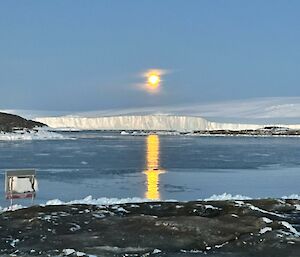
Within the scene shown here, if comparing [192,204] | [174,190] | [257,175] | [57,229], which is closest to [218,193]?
[174,190]

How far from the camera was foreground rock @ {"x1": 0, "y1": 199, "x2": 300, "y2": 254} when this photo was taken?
10.2m

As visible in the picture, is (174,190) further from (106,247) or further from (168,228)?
(106,247)

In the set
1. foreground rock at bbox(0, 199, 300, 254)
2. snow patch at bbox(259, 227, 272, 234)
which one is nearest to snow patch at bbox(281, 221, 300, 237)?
foreground rock at bbox(0, 199, 300, 254)

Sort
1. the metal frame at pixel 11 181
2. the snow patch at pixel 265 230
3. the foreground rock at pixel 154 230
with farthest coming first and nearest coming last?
the metal frame at pixel 11 181 < the snow patch at pixel 265 230 < the foreground rock at pixel 154 230

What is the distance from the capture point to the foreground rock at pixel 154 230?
1016cm

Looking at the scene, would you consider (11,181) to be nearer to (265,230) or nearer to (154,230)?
(154,230)

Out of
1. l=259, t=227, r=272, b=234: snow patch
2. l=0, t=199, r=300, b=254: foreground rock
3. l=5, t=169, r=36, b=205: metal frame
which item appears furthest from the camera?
l=5, t=169, r=36, b=205: metal frame

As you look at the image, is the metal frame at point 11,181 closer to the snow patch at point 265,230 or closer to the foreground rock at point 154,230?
the foreground rock at point 154,230

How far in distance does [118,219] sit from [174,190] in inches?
306

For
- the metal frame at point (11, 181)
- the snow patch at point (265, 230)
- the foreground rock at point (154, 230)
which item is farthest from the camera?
the metal frame at point (11, 181)

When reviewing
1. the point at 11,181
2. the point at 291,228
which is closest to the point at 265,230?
the point at 291,228

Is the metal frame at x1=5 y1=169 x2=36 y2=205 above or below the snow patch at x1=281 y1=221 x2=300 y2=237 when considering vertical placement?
above

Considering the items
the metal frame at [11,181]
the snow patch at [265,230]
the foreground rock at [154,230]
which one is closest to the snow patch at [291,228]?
the foreground rock at [154,230]

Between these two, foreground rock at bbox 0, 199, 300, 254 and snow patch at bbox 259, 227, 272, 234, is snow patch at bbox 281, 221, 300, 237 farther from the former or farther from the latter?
snow patch at bbox 259, 227, 272, 234
